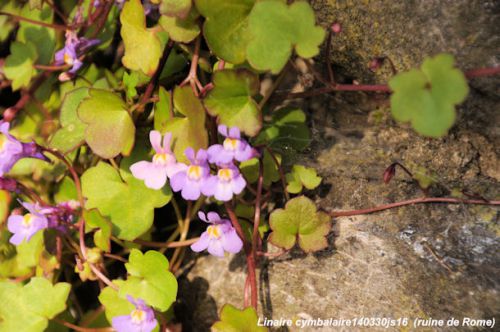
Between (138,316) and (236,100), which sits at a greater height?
(236,100)

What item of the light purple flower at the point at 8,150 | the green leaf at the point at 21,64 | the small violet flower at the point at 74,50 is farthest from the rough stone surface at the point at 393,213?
the green leaf at the point at 21,64

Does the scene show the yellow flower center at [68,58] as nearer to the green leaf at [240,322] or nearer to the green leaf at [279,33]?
the green leaf at [279,33]

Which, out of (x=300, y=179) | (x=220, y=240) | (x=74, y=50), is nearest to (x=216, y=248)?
(x=220, y=240)

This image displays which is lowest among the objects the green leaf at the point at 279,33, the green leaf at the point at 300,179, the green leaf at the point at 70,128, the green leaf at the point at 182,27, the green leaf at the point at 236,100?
the green leaf at the point at 300,179

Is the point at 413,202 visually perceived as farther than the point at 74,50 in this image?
No

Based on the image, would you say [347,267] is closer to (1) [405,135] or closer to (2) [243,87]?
(1) [405,135]

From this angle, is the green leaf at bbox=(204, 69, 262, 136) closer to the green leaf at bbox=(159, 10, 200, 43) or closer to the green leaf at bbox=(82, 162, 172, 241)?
the green leaf at bbox=(159, 10, 200, 43)

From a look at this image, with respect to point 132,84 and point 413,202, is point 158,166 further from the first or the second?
point 413,202
